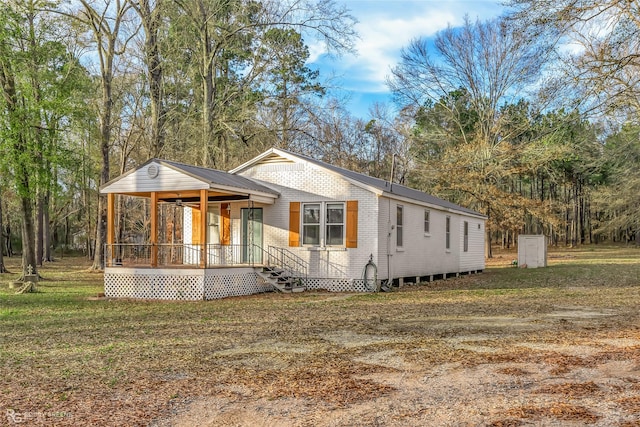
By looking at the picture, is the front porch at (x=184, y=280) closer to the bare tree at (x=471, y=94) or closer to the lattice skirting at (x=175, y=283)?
the lattice skirting at (x=175, y=283)

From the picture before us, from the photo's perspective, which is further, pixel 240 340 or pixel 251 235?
pixel 251 235

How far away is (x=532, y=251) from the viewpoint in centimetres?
2769

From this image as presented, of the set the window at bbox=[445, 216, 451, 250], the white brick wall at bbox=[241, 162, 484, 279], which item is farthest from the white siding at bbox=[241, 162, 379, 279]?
the window at bbox=[445, 216, 451, 250]

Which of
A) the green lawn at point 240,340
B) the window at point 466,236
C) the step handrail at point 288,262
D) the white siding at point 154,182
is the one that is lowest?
the green lawn at point 240,340

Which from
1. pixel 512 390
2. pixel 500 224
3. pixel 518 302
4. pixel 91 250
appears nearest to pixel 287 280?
pixel 518 302

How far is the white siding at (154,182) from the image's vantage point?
14.5 meters

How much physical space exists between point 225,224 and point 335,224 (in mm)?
3686

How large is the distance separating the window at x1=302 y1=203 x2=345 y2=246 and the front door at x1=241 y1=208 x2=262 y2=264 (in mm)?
1481

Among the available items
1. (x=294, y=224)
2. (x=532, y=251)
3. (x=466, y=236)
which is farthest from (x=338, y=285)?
(x=532, y=251)

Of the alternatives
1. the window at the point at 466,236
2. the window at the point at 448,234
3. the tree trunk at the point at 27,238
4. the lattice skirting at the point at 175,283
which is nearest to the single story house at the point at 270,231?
the lattice skirting at the point at 175,283

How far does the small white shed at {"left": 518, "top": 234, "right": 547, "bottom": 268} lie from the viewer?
2753 centimetres

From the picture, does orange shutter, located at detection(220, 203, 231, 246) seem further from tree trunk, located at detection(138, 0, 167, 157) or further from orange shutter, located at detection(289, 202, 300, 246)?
tree trunk, located at detection(138, 0, 167, 157)

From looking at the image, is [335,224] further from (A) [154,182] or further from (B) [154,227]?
(A) [154,182]

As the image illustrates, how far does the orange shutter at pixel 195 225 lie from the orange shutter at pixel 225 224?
858mm
